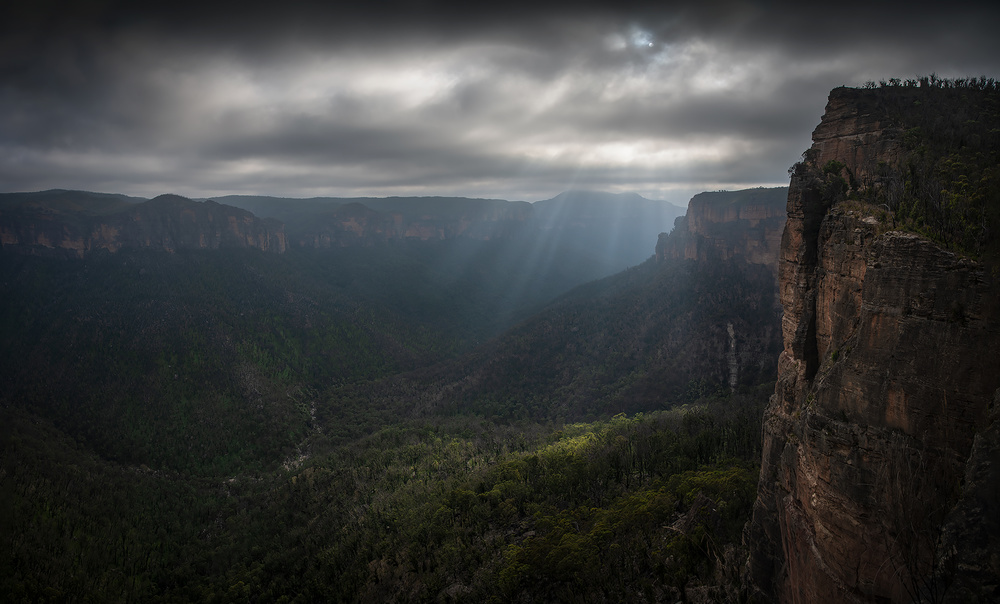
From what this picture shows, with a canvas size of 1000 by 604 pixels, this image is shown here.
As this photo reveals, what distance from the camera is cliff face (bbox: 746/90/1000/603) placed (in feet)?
37.0

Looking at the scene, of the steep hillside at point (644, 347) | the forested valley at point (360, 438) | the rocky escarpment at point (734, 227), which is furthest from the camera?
the rocky escarpment at point (734, 227)

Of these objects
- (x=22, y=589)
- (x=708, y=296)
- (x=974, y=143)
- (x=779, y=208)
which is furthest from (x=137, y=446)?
(x=779, y=208)

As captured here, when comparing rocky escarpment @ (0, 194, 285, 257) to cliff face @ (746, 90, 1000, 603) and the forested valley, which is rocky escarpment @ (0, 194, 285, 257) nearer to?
the forested valley

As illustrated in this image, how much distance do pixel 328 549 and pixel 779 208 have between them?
331 feet

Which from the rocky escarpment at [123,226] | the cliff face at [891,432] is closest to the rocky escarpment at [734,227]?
the cliff face at [891,432]

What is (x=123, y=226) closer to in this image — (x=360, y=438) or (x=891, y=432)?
(x=360, y=438)

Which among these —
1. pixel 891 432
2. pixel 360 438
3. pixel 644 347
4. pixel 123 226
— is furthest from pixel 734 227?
pixel 123 226

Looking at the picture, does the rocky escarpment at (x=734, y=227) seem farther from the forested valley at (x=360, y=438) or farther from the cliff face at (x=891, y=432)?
the cliff face at (x=891, y=432)

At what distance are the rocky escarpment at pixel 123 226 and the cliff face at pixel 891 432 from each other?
498 feet

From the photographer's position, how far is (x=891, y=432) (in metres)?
13.3

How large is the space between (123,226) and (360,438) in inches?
4008

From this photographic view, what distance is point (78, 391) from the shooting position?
235 ft

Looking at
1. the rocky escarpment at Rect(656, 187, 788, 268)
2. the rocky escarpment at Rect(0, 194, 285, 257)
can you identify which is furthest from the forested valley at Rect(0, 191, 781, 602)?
→ the rocky escarpment at Rect(0, 194, 285, 257)

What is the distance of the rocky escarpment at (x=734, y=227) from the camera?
309 feet
